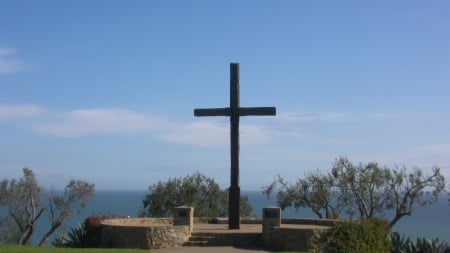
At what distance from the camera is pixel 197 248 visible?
22.3 metres

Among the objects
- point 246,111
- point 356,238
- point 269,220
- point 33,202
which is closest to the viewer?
→ point 356,238

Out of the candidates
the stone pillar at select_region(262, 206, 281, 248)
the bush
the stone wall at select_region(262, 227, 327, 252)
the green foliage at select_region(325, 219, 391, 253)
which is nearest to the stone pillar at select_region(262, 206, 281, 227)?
the stone pillar at select_region(262, 206, 281, 248)

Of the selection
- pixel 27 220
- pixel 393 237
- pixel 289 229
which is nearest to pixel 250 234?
pixel 289 229

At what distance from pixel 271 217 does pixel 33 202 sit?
23.2 meters

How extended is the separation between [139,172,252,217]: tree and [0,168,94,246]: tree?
14.5ft

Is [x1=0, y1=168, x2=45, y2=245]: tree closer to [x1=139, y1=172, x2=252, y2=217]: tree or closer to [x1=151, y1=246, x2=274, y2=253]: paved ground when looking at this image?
[x1=139, y1=172, x2=252, y2=217]: tree

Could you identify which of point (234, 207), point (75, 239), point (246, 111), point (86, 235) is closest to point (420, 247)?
point (234, 207)

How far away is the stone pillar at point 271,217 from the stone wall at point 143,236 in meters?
2.80

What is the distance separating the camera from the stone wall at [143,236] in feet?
72.3

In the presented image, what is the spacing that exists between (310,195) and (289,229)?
21257 millimetres

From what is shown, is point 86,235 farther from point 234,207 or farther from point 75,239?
point 234,207

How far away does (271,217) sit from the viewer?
23453mm

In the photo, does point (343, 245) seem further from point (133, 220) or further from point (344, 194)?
point (344, 194)

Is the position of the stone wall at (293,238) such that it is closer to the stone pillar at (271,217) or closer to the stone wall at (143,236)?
the stone pillar at (271,217)
